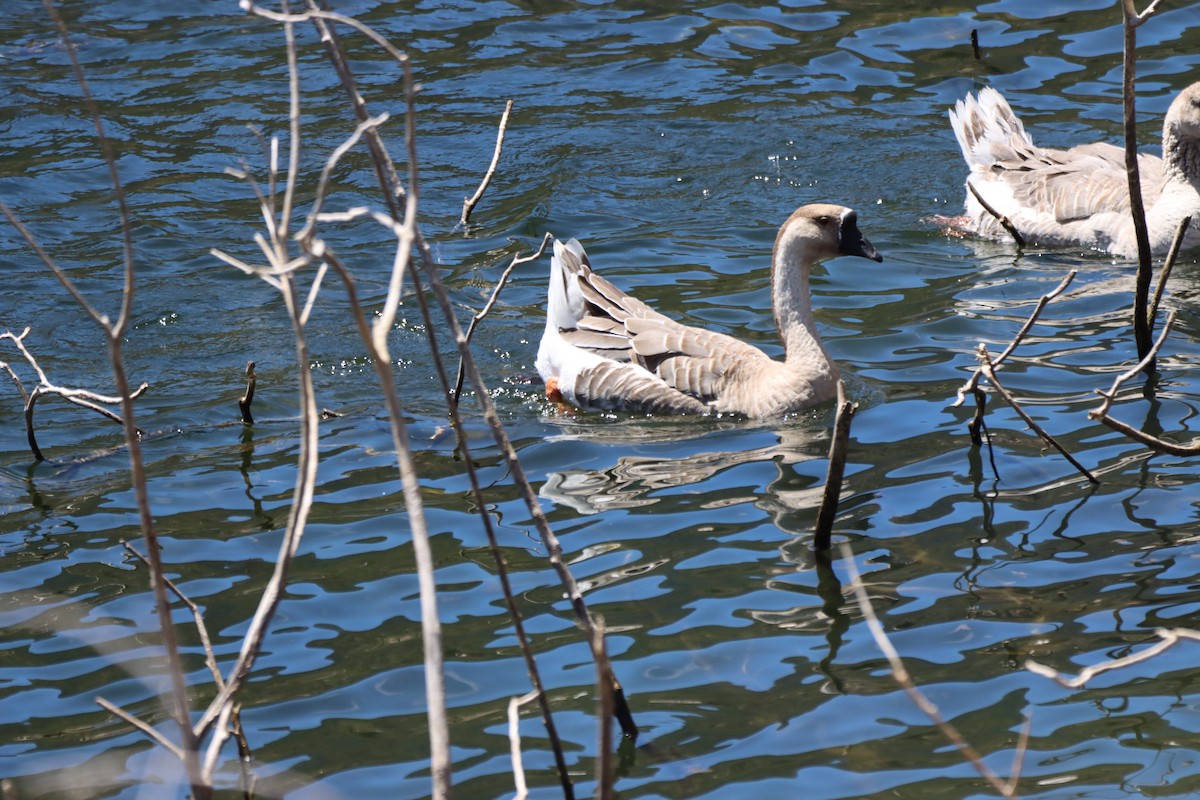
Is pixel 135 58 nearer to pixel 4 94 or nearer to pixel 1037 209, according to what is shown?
pixel 4 94

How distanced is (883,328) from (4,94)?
10411 millimetres

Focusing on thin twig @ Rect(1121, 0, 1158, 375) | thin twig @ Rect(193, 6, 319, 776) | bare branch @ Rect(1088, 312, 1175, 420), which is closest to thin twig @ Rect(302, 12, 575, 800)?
thin twig @ Rect(193, 6, 319, 776)

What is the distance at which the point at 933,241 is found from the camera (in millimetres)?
11961

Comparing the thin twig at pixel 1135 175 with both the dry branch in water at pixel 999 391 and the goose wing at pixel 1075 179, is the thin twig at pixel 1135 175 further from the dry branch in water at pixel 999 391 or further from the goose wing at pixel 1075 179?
the goose wing at pixel 1075 179

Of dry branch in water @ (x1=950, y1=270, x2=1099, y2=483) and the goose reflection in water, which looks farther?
the goose reflection in water

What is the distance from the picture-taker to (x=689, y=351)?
29.9 feet

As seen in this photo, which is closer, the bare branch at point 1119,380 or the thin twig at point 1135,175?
the bare branch at point 1119,380

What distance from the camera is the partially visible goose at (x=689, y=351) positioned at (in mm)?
8852

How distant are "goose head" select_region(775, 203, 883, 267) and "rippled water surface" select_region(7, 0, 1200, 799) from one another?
0.84 m

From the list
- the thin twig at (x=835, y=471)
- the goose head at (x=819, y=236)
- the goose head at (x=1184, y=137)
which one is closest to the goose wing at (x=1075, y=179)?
the goose head at (x=1184, y=137)

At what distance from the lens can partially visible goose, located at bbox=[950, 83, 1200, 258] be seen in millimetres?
11469

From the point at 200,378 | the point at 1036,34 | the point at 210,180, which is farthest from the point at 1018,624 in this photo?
the point at 1036,34

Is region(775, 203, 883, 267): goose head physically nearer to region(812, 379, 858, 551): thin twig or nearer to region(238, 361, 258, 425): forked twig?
region(812, 379, 858, 551): thin twig

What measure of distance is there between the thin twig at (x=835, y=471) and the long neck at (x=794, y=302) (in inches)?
99.4
